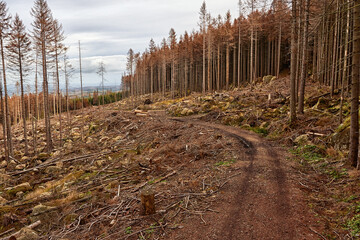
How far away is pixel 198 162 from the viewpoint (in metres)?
11.2

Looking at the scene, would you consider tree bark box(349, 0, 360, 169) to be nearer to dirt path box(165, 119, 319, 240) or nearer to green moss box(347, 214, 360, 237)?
dirt path box(165, 119, 319, 240)

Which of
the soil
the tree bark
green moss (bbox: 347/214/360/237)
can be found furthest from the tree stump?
the tree bark

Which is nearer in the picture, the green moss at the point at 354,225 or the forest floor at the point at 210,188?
the green moss at the point at 354,225

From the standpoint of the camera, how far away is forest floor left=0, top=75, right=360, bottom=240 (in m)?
5.93

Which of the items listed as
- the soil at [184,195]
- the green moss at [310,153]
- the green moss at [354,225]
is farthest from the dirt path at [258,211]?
the green moss at [310,153]

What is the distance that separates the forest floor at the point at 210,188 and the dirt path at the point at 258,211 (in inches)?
1.1

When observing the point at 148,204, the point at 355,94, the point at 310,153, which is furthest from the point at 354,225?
the point at 310,153

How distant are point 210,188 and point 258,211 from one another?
2047 mm

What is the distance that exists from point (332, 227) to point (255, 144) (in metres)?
7.73

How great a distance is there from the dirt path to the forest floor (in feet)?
0.09

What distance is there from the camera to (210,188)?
8023 millimetres

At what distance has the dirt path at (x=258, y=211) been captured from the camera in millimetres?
5535

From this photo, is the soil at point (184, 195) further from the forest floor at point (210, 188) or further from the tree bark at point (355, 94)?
the tree bark at point (355, 94)

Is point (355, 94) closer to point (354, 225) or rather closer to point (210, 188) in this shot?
point (354, 225)
